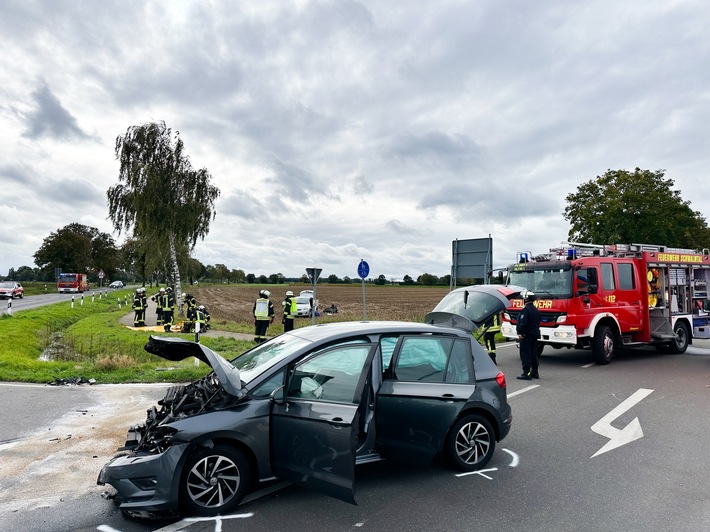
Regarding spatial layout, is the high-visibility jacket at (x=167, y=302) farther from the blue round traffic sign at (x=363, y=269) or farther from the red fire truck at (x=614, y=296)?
the red fire truck at (x=614, y=296)

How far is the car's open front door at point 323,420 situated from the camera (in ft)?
12.4

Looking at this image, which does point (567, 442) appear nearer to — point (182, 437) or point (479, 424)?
point (479, 424)

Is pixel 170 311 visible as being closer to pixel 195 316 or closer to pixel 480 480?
pixel 195 316

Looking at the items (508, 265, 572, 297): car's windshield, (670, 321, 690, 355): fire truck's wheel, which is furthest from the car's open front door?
(670, 321, 690, 355): fire truck's wheel

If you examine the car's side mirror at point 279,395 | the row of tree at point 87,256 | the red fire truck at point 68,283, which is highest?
the row of tree at point 87,256

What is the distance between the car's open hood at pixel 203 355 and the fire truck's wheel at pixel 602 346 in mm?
9767

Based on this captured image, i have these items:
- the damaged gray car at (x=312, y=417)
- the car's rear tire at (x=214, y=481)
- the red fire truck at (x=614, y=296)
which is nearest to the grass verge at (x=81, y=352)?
the damaged gray car at (x=312, y=417)

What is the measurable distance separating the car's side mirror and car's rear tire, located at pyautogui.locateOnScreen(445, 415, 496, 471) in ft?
5.84

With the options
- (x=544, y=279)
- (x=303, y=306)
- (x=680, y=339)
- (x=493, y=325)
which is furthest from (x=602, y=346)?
(x=303, y=306)

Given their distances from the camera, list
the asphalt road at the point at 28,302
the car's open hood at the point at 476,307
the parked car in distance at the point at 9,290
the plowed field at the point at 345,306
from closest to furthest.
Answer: the car's open hood at the point at 476,307 < the plowed field at the point at 345,306 < the asphalt road at the point at 28,302 < the parked car in distance at the point at 9,290

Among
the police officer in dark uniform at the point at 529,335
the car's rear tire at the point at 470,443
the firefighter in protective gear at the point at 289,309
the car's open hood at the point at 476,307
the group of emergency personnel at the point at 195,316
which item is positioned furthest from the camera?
the group of emergency personnel at the point at 195,316

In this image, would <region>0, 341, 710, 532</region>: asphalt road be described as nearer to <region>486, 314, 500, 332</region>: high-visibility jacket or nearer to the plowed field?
<region>486, 314, 500, 332</region>: high-visibility jacket

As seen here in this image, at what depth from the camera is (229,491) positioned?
4.10m

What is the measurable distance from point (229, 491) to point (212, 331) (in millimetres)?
16900
